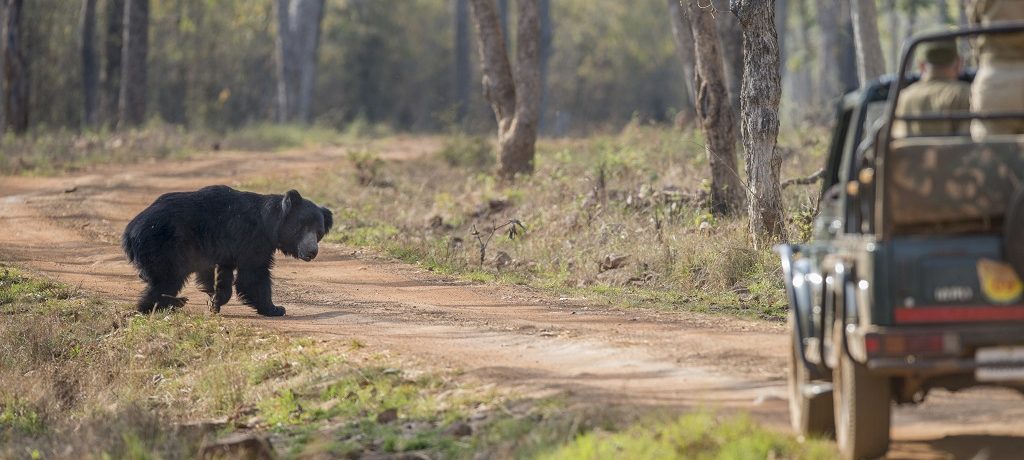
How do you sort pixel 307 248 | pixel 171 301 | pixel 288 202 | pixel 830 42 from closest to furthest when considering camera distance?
pixel 171 301
pixel 288 202
pixel 307 248
pixel 830 42

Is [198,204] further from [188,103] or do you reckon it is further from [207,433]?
[188,103]

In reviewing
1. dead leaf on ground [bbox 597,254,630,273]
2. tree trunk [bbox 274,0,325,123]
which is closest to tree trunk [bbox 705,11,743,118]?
dead leaf on ground [bbox 597,254,630,273]

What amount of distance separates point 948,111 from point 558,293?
6134 mm

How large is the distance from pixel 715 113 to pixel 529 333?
20.8 ft

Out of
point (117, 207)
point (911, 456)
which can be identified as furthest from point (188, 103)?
point (911, 456)

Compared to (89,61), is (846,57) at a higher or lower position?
higher

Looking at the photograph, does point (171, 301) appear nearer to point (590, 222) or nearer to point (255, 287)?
point (255, 287)

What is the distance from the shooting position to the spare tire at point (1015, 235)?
17.7 feet

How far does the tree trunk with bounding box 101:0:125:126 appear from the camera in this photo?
113 ft

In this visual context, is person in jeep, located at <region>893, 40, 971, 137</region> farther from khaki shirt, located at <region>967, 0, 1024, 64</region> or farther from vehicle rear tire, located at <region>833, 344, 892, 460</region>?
vehicle rear tire, located at <region>833, 344, 892, 460</region>

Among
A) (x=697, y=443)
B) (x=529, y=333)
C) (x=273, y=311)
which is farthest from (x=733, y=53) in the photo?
(x=697, y=443)

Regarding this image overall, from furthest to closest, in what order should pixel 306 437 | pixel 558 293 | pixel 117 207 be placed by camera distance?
pixel 117 207 < pixel 558 293 < pixel 306 437

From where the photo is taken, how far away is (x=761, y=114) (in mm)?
13273

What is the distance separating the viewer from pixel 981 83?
21.9ft
